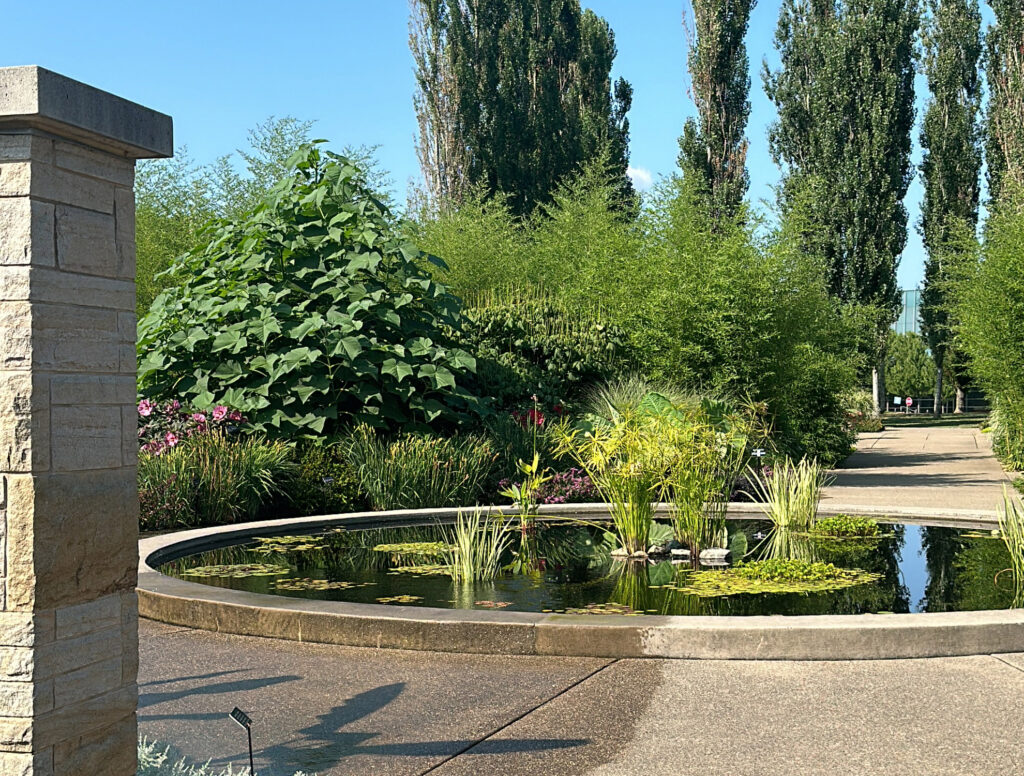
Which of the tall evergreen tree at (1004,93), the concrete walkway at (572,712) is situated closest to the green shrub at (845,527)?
the concrete walkway at (572,712)

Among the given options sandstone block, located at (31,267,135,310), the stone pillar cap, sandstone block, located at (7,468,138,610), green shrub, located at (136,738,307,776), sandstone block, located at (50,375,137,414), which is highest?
the stone pillar cap

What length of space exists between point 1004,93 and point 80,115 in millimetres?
37235

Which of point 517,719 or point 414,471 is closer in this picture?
point 517,719

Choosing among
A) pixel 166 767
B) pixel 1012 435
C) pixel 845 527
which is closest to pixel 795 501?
pixel 845 527

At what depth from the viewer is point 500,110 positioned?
3284 cm

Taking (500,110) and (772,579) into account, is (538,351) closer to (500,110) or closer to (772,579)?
(772,579)

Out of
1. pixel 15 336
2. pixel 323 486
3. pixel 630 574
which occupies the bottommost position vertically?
pixel 630 574

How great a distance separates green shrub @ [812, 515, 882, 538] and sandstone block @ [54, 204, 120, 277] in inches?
279

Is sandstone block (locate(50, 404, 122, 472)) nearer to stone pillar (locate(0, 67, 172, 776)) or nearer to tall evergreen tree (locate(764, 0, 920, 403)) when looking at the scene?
stone pillar (locate(0, 67, 172, 776))

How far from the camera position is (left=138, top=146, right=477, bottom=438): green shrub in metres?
11.4

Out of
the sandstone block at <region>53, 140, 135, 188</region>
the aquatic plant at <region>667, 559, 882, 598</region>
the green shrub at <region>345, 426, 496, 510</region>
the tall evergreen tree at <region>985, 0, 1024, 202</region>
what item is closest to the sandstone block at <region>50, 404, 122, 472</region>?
the sandstone block at <region>53, 140, 135, 188</region>

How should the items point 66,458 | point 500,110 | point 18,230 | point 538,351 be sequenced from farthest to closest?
point 500,110 → point 538,351 → point 66,458 → point 18,230

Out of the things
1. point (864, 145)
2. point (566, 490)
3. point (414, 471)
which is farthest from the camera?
point (864, 145)

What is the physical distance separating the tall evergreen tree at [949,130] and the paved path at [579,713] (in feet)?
109
